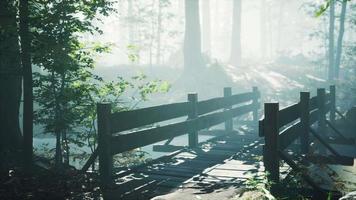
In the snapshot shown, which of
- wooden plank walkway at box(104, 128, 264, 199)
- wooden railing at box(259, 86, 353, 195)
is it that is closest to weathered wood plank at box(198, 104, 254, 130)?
wooden plank walkway at box(104, 128, 264, 199)

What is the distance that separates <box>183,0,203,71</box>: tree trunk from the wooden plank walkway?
23.8 m

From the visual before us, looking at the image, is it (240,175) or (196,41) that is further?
(196,41)

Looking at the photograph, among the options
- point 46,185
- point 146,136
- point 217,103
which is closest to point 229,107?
point 217,103

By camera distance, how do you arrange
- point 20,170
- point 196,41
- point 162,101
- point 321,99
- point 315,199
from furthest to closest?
point 196,41 < point 162,101 < point 321,99 < point 20,170 < point 315,199

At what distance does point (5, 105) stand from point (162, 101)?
2066 cm

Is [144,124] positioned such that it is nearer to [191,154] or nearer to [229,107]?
[191,154]

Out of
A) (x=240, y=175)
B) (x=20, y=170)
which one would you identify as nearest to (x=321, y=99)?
(x=240, y=175)

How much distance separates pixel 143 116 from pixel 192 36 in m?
26.7

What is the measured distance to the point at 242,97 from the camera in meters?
15.1

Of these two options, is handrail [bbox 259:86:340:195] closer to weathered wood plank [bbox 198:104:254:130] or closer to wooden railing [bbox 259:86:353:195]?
wooden railing [bbox 259:86:353:195]

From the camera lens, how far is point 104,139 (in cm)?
732

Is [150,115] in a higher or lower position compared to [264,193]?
higher

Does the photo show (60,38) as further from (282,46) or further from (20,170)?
(282,46)

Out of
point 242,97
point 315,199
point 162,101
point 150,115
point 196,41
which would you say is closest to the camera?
point 315,199
